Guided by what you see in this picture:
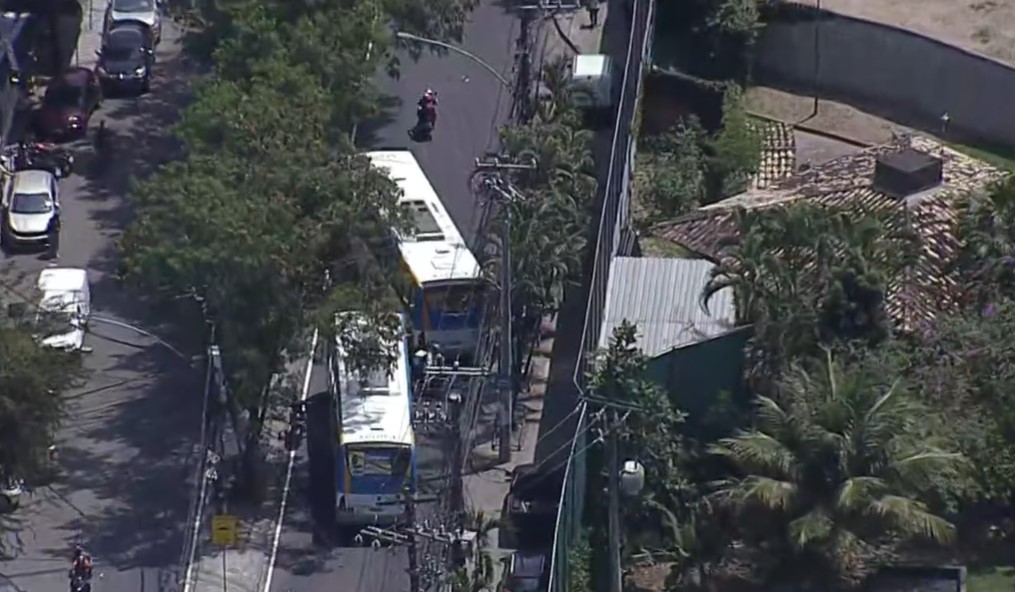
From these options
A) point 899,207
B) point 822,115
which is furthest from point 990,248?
point 822,115

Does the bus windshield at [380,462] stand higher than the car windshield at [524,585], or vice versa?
the bus windshield at [380,462]

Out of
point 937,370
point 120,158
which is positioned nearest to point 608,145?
point 120,158

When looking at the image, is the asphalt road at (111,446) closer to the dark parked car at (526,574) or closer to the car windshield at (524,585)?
the dark parked car at (526,574)

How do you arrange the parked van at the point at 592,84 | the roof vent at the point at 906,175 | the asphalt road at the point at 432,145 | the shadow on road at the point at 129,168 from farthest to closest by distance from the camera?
the parked van at the point at 592,84
the shadow on road at the point at 129,168
the roof vent at the point at 906,175
the asphalt road at the point at 432,145

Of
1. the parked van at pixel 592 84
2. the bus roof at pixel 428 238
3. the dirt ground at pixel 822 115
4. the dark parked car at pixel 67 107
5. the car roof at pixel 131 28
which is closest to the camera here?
the bus roof at pixel 428 238

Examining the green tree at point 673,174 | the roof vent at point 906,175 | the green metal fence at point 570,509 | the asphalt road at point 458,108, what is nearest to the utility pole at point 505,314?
the green metal fence at point 570,509

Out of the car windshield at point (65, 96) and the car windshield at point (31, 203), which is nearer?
the car windshield at point (31, 203)

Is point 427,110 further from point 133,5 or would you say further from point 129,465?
point 129,465

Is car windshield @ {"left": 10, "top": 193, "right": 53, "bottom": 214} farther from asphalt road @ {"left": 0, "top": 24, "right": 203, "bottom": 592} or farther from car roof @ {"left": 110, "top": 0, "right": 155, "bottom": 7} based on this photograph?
car roof @ {"left": 110, "top": 0, "right": 155, "bottom": 7}
